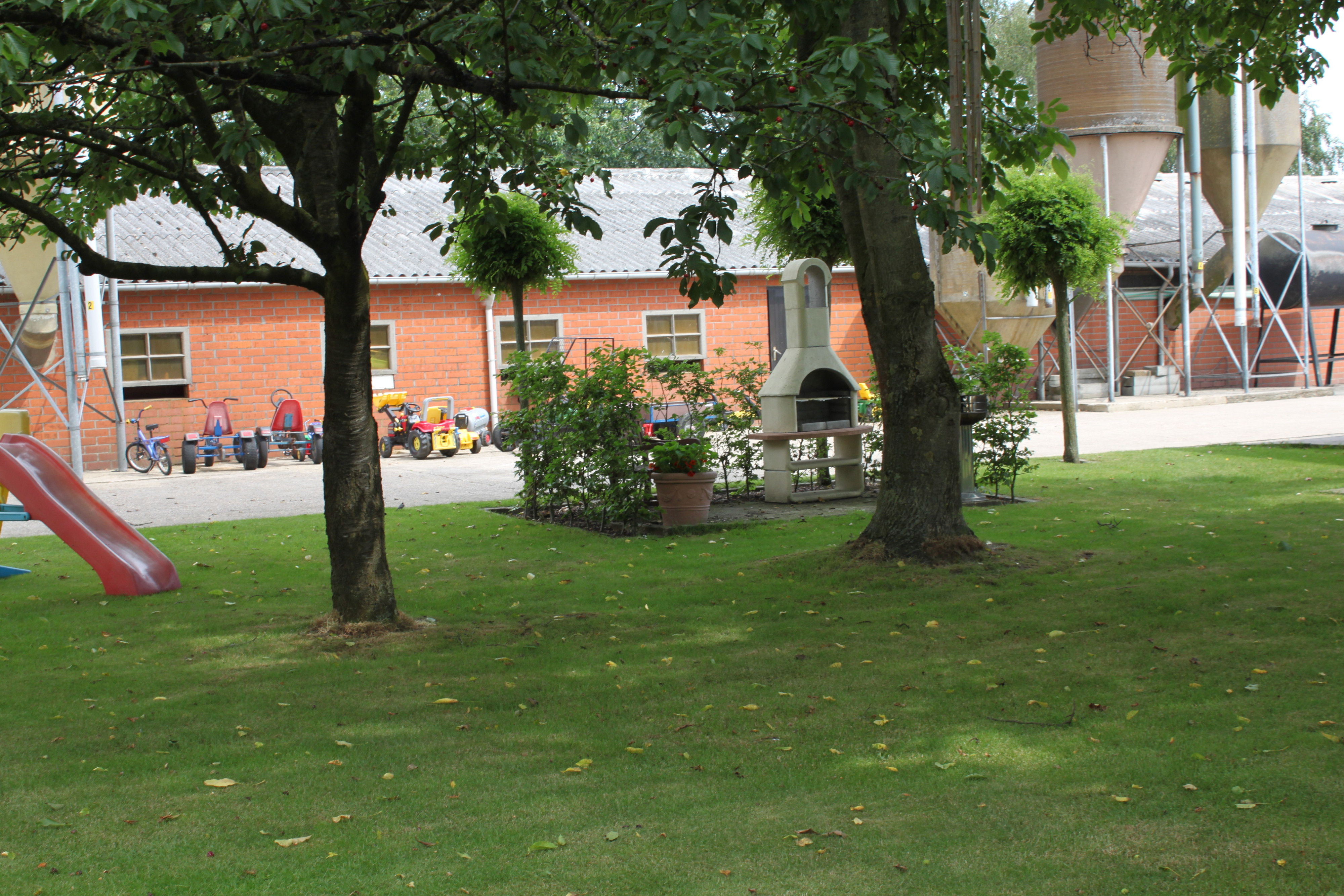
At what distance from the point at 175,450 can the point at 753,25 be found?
16.1 metres

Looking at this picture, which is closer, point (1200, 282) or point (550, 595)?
point (550, 595)

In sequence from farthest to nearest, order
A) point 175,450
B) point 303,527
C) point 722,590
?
point 175,450
point 303,527
point 722,590

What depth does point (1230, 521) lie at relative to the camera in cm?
948

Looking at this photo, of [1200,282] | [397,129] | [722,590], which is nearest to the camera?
[397,129]

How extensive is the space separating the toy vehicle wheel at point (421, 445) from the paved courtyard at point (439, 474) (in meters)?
0.27

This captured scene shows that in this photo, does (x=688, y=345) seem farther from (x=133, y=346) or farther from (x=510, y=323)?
(x=133, y=346)

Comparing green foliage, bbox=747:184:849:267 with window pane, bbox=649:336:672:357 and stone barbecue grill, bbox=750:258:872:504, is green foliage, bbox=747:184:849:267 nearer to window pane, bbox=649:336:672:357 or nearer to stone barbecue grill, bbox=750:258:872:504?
stone barbecue grill, bbox=750:258:872:504

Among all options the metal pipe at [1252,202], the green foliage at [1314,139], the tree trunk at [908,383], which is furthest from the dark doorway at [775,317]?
the green foliage at [1314,139]

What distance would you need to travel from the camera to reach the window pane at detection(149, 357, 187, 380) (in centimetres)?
2064

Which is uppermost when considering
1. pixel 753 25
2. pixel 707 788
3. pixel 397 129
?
pixel 753 25

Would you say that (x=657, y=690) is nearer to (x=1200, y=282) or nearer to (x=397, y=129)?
(x=397, y=129)

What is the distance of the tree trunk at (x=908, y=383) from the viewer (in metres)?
7.88

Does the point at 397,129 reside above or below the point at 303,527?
above

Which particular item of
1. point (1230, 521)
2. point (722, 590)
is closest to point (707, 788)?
point (722, 590)
